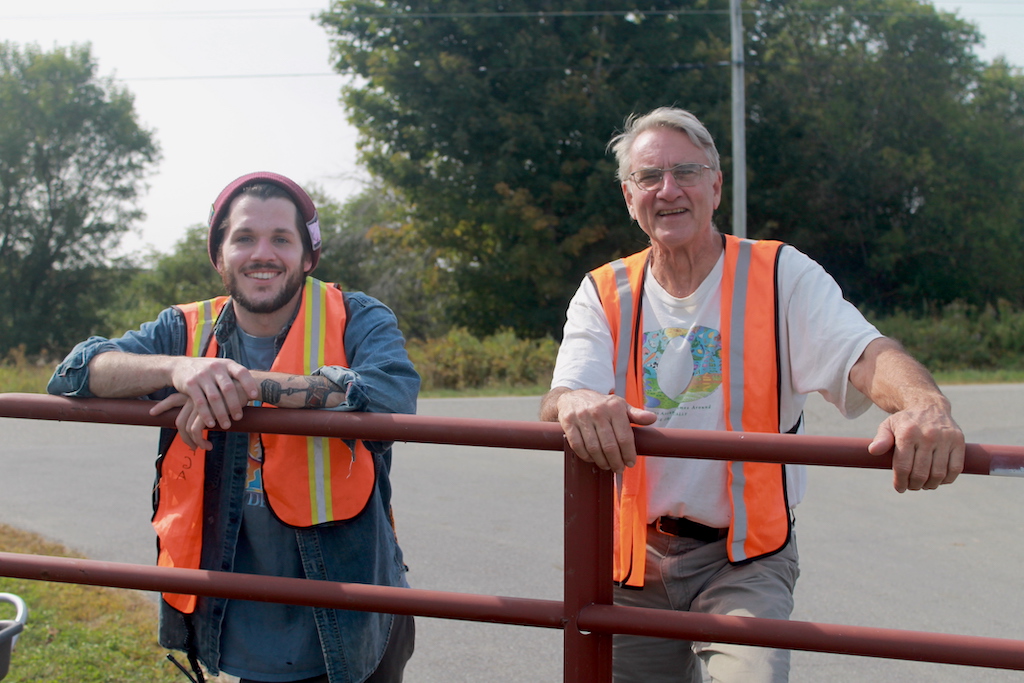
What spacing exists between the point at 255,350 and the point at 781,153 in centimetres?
2761

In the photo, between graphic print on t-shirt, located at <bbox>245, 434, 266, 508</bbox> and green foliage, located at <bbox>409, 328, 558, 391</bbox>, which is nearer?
graphic print on t-shirt, located at <bbox>245, 434, 266, 508</bbox>

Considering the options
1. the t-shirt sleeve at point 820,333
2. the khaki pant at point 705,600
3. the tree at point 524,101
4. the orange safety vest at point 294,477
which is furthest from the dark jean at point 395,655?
the tree at point 524,101

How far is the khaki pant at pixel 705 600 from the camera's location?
2.27 metres

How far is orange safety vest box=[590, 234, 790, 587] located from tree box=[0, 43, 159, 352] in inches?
1387

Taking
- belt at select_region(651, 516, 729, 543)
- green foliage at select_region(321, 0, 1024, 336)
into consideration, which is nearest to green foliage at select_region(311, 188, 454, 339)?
green foliage at select_region(321, 0, 1024, 336)

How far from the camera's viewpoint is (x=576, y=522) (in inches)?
77.9

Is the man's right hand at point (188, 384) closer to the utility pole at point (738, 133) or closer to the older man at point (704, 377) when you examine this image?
the older man at point (704, 377)

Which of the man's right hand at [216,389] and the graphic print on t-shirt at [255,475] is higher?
the man's right hand at [216,389]

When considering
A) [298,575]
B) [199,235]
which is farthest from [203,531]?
[199,235]

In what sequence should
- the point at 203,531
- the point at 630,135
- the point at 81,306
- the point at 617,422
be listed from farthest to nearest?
the point at 81,306 → the point at 630,135 → the point at 203,531 → the point at 617,422

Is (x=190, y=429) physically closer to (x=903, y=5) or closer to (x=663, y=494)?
(x=663, y=494)

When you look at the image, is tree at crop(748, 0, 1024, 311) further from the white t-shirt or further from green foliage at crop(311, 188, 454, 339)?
the white t-shirt

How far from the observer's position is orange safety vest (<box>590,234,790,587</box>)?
2428 mm

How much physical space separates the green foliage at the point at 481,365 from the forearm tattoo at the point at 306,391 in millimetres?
14630
